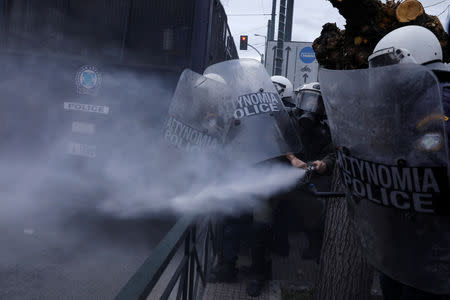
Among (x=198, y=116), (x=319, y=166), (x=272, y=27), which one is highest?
(x=272, y=27)

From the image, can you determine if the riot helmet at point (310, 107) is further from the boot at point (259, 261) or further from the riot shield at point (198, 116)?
the boot at point (259, 261)

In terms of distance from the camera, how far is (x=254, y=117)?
2783 mm

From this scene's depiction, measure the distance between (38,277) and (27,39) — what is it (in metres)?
2.76

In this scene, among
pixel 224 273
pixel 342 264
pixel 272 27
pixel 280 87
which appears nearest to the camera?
pixel 342 264

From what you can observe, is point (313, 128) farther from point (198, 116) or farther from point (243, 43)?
point (243, 43)

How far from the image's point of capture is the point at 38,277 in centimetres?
362

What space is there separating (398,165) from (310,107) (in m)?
1.78

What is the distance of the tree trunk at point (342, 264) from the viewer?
9.55 ft

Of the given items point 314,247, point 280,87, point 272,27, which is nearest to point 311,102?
point 280,87

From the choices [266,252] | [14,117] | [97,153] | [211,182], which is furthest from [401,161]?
[14,117]

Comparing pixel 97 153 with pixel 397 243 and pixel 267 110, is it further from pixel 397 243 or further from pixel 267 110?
pixel 397 243

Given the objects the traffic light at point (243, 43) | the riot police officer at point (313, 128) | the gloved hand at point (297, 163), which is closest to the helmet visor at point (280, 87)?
the riot police officer at point (313, 128)

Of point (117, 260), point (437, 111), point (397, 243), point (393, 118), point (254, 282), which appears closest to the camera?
point (437, 111)

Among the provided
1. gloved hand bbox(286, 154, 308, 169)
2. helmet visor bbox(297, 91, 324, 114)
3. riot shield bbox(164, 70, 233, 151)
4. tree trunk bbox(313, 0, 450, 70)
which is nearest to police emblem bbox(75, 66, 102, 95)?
riot shield bbox(164, 70, 233, 151)
